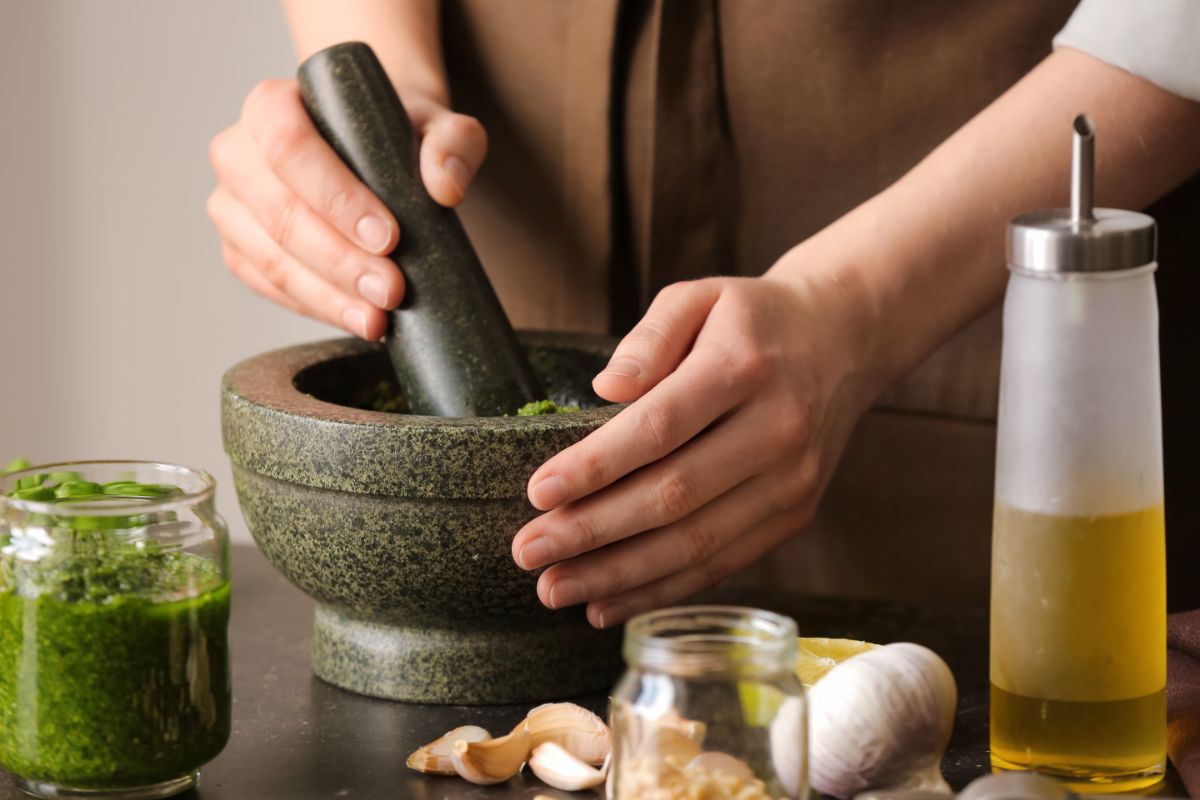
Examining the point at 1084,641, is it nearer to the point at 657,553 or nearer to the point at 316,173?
the point at 657,553

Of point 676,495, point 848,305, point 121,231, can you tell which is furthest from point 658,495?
point 121,231

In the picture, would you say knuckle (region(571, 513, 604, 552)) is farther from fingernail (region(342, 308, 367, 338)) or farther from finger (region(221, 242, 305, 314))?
finger (region(221, 242, 305, 314))

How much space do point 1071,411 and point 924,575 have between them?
0.81 metres

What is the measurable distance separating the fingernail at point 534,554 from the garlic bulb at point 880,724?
21 centimetres

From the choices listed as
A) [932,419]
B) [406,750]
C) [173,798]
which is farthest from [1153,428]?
[932,419]

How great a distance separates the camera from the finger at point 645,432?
3.18ft

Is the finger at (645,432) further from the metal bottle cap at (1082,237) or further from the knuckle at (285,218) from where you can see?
the knuckle at (285,218)

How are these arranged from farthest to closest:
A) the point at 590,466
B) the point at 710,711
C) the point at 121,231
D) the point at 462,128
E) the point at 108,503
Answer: the point at 121,231 < the point at 462,128 < the point at 590,466 < the point at 108,503 < the point at 710,711

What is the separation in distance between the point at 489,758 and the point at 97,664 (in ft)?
0.77

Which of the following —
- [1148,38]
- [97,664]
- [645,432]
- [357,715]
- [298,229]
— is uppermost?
[1148,38]

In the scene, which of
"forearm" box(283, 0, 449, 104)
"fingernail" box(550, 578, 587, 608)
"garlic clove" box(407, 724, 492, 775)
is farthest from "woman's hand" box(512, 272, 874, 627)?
"forearm" box(283, 0, 449, 104)


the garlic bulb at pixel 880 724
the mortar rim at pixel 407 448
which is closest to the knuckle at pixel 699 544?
the mortar rim at pixel 407 448

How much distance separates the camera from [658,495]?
3.31 ft

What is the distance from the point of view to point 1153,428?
2.74 ft
